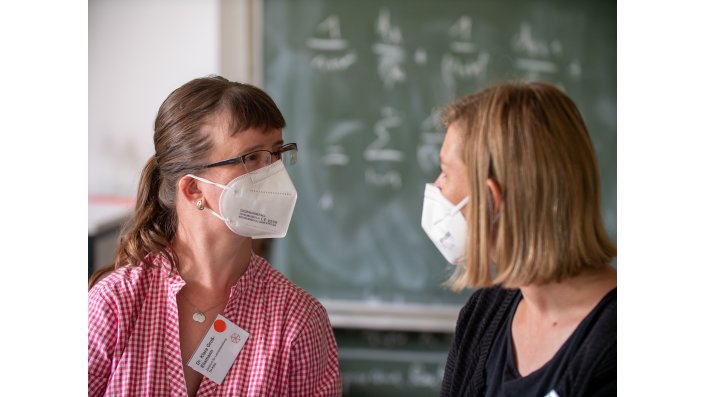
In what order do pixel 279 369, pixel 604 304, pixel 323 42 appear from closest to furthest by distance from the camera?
1. pixel 604 304
2. pixel 279 369
3. pixel 323 42

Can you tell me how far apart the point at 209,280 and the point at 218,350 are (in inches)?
6.3

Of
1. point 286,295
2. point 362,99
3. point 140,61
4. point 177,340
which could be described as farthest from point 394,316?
point 177,340

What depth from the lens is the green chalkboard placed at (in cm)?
300

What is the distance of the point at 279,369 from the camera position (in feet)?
4.46

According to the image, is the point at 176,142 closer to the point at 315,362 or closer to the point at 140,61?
the point at 315,362

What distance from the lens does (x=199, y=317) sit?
141 centimetres

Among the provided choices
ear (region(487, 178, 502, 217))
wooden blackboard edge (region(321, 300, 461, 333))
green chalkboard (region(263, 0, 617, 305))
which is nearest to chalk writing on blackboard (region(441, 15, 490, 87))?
green chalkboard (region(263, 0, 617, 305))

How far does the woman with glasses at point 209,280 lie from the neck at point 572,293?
1.44ft

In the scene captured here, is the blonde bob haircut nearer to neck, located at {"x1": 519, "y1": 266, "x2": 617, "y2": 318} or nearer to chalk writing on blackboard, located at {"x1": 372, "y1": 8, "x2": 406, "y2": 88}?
neck, located at {"x1": 519, "y1": 266, "x2": 617, "y2": 318}

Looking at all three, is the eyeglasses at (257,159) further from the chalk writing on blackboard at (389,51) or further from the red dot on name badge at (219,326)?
the chalk writing on blackboard at (389,51)

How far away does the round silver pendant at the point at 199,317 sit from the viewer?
1.41m
